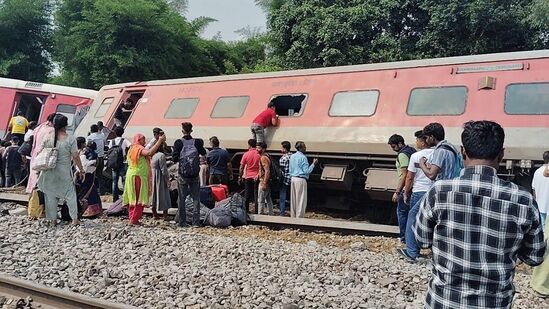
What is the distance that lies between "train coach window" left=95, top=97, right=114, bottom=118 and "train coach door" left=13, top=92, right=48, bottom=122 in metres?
3.09

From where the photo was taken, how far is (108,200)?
1176 centimetres

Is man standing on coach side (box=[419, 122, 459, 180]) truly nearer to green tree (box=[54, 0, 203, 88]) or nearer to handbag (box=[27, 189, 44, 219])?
handbag (box=[27, 189, 44, 219])

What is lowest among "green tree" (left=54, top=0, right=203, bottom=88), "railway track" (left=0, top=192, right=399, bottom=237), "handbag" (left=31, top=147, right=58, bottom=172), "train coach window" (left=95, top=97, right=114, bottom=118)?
"railway track" (left=0, top=192, right=399, bottom=237)

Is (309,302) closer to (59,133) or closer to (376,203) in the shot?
(59,133)

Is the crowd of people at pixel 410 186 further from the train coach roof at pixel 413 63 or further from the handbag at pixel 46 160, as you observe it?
the train coach roof at pixel 413 63

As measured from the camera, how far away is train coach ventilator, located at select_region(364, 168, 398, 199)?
9.02m

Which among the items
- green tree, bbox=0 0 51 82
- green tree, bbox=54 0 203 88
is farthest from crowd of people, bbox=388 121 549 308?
green tree, bbox=0 0 51 82

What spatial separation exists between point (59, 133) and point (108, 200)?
4500 millimetres

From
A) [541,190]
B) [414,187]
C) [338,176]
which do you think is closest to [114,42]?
[338,176]

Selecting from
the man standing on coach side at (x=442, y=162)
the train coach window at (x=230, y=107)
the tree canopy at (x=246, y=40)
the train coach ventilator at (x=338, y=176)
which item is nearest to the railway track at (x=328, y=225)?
the train coach ventilator at (x=338, y=176)

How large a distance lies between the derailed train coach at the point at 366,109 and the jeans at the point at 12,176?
3042 mm

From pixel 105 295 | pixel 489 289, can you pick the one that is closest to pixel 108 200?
pixel 105 295

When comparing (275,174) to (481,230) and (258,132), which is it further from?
(481,230)

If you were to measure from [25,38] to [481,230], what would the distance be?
29269 millimetres
